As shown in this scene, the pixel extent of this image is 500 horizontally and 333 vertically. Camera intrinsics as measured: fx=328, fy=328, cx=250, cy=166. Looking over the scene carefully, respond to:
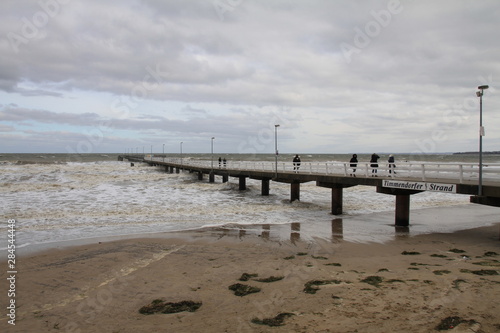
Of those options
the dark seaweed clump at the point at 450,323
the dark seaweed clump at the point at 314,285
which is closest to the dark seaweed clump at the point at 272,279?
the dark seaweed clump at the point at 314,285

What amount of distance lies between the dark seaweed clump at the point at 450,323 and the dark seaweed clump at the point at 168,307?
3.98 meters

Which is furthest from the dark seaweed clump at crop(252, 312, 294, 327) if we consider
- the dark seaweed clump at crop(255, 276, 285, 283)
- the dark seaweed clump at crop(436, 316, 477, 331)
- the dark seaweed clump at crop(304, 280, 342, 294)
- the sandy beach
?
the dark seaweed clump at crop(436, 316, 477, 331)

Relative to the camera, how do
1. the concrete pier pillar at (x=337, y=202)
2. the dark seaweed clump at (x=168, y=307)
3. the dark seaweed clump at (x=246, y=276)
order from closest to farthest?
the dark seaweed clump at (x=168, y=307), the dark seaweed clump at (x=246, y=276), the concrete pier pillar at (x=337, y=202)

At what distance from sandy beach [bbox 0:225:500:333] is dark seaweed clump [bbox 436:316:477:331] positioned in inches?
1.1

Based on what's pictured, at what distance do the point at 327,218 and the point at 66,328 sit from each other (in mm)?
13191

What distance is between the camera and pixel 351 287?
6.66 meters

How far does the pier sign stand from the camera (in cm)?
1318

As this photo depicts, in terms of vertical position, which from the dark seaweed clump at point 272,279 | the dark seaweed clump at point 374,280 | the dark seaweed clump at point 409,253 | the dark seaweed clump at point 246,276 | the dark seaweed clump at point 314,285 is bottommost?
the dark seaweed clump at point 409,253

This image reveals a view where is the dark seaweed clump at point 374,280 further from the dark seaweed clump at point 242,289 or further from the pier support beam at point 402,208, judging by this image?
the pier support beam at point 402,208

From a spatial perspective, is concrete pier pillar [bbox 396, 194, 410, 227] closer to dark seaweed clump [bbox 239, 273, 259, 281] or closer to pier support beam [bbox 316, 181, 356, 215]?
pier support beam [bbox 316, 181, 356, 215]

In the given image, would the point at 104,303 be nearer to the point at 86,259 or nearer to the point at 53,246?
the point at 86,259

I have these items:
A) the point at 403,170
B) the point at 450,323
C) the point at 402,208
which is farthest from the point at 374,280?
the point at 403,170

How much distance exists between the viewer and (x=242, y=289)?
6793 millimetres

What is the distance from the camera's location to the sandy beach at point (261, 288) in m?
5.32
